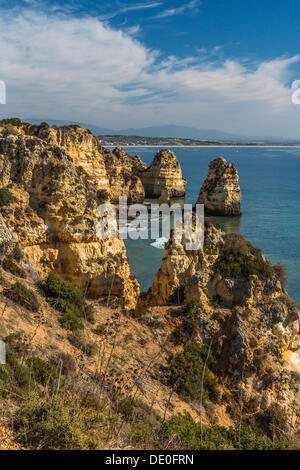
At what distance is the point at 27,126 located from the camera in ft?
114

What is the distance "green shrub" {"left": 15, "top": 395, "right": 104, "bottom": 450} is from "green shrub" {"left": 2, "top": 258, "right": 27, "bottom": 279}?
9373 mm

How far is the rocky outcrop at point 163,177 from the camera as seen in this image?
69.9 metres

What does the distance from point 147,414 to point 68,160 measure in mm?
13685

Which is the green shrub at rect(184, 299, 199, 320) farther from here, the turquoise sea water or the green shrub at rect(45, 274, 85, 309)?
the turquoise sea water

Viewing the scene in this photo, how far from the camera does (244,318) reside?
1349 centimetres

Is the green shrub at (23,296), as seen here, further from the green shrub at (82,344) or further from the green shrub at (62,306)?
the green shrub at (82,344)

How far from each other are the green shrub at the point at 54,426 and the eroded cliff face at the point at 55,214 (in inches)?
454

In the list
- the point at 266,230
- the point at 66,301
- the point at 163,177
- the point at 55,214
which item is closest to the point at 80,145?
the point at 266,230

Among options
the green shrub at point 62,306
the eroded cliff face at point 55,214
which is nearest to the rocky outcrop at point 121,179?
the eroded cliff face at point 55,214

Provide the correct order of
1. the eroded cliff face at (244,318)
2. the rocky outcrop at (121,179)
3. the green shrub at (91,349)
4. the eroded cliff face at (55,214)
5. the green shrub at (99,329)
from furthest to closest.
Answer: the rocky outcrop at (121,179), the eroded cliff face at (55,214), the green shrub at (99,329), the eroded cliff face at (244,318), the green shrub at (91,349)

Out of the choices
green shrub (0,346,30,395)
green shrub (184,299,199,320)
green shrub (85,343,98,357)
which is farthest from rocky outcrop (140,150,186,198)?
green shrub (0,346,30,395)

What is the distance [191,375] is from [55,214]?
10032 mm
